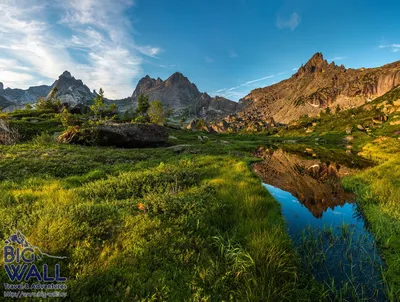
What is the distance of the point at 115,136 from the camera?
31.5 m

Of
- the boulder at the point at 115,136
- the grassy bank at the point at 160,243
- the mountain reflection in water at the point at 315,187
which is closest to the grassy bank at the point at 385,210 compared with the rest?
the mountain reflection in water at the point at 315,187

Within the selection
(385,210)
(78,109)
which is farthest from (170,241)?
(78,109)

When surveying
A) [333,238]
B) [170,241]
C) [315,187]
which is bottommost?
[315,187]

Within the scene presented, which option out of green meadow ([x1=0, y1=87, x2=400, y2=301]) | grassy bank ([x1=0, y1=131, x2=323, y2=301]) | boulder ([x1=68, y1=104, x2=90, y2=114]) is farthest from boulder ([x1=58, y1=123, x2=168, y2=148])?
boulder ([x1=68, y1=104, x2=90, y2=114])

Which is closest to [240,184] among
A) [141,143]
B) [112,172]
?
[112,172]

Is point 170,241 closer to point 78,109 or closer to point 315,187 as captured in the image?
point 315,187

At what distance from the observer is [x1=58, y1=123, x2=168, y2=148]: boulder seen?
30203 millimetres

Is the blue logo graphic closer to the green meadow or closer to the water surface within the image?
the green meadow

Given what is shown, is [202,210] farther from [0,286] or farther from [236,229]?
[0,286]

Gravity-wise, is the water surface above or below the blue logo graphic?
below

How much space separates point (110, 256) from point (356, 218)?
487 inches

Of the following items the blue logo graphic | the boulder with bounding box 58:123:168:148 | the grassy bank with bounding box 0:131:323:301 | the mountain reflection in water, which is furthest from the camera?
the boulder with bounding box 58:123:168:148

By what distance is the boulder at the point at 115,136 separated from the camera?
30.2 metres

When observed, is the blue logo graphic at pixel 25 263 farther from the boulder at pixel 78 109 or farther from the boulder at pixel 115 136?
the boulder at pixel 78 109
